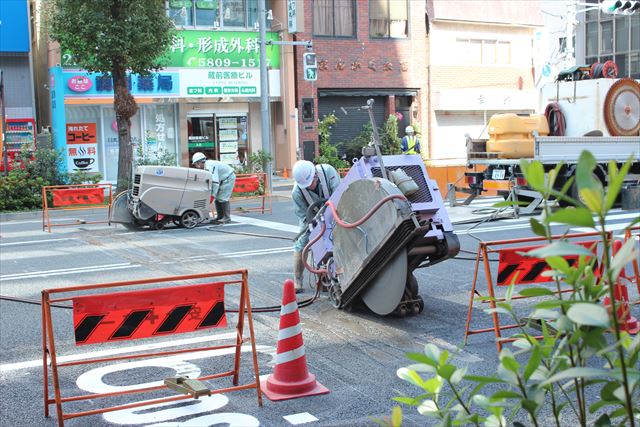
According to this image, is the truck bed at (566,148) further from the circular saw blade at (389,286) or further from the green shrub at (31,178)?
the green shrub at (31,178)

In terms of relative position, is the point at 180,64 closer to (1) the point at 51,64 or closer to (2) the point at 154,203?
(1) the point at 51,64

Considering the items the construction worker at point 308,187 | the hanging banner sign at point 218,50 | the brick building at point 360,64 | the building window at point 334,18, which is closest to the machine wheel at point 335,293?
the construction worker at point 308,187

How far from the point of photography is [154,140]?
28312 millimetres

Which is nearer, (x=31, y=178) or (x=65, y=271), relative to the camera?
(x=65, y=271)

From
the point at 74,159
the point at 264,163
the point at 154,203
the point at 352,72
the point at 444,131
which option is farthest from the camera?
the point at 444,131

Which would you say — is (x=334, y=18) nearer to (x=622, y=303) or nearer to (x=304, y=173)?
(x=304, y=173)

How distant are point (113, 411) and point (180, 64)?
23.5m

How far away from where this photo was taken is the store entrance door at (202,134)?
28.9 meters

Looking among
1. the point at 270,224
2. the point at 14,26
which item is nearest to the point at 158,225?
the point at 270,224

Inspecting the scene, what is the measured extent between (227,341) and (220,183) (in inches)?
380

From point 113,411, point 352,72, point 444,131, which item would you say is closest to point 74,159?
Answer: point 352,72

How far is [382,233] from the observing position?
302 inches

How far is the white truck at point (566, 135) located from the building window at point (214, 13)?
1362 cm

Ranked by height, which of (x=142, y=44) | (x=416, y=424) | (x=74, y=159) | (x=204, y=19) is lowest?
(x=416, y=424)
